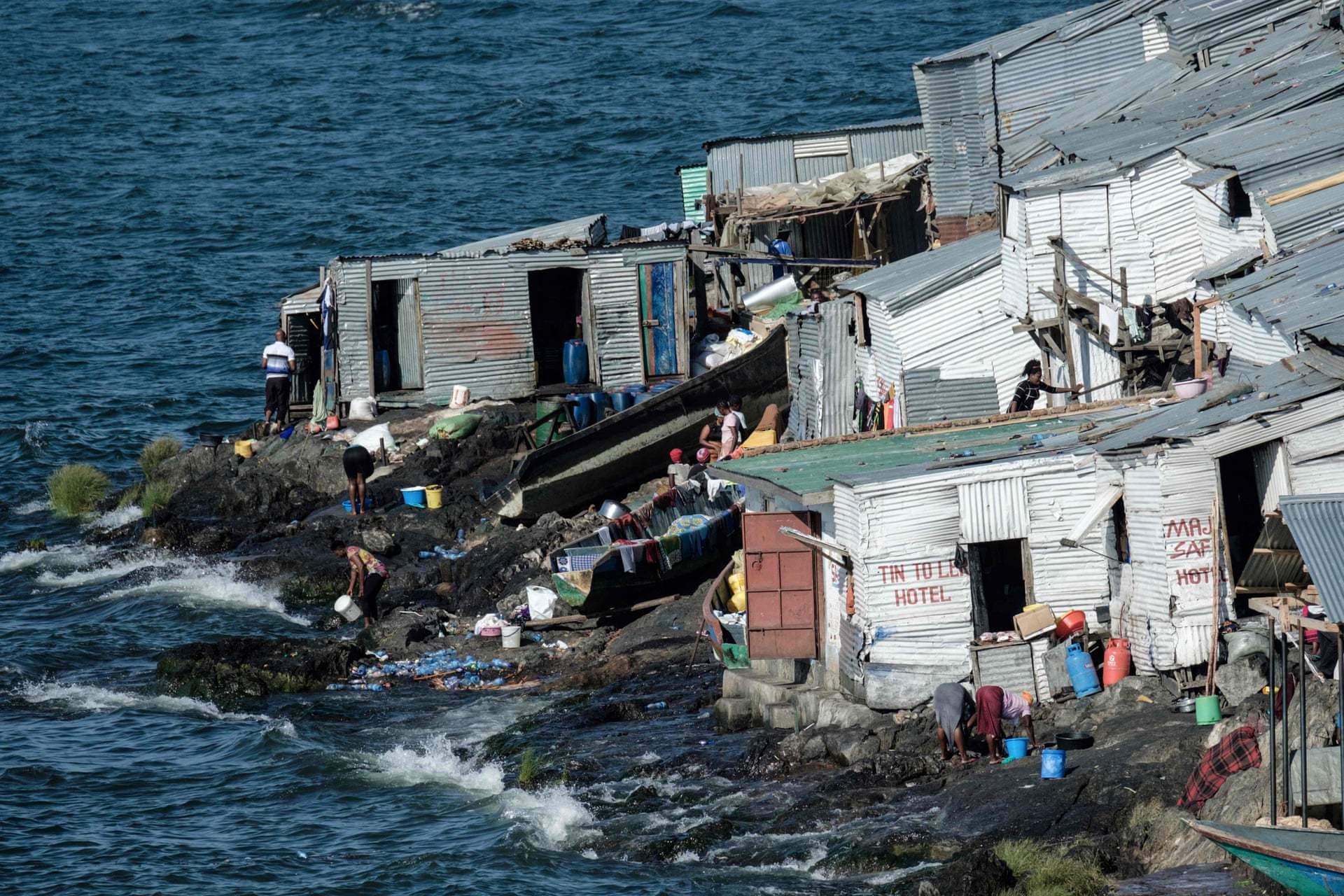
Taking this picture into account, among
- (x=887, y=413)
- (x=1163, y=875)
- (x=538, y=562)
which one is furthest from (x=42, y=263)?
(x=1163, y=875)

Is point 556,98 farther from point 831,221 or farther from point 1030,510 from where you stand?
point 1030,510

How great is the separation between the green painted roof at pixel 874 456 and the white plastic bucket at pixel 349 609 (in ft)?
24.9

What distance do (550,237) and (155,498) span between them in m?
10.0

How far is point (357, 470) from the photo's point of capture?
3222 cm

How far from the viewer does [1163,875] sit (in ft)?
52.8

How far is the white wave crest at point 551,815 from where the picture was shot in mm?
20156

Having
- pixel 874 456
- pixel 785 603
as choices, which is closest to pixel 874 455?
pixel 874 456

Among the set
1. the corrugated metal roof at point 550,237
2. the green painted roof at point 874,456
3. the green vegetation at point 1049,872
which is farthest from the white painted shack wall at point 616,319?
the green vegetation at point 1049,872

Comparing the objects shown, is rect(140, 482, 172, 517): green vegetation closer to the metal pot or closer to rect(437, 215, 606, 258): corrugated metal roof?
rect(437, 215, 606, 258): corrugated metal roof

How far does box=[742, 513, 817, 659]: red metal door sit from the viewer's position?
2259 cm

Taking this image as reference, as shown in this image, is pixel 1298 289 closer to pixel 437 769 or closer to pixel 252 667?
pixel 437 769

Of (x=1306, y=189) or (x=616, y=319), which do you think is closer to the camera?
(x=1306, y=189)

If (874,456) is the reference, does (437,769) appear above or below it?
below

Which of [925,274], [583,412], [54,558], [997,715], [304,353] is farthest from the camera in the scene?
[304,353]
